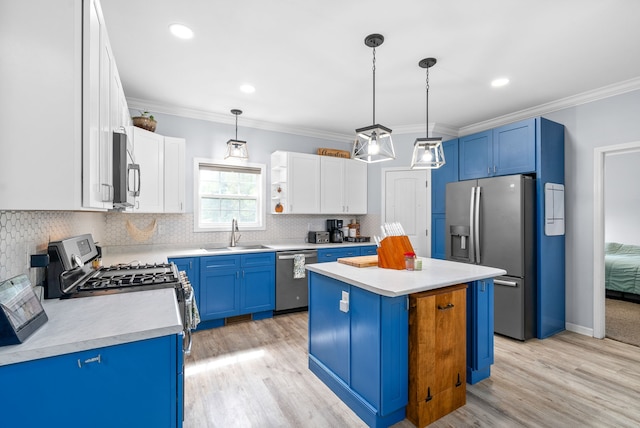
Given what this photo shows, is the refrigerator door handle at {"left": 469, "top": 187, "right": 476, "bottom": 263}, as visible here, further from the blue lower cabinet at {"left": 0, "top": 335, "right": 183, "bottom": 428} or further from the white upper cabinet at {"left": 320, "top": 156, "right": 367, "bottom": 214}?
the blue lower cabinet at {"left": 0, "top": 335, "right": 183, "bottom": 428}

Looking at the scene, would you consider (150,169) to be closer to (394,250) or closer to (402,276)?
(394,250)

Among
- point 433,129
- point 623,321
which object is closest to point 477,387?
point 623,321

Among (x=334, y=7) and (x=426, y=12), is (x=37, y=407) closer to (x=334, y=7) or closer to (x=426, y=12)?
(x=334, y=7)

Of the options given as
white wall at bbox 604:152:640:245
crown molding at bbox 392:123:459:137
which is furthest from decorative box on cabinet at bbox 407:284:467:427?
white wall at bbox 604:152:640:245

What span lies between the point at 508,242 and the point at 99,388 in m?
3.63

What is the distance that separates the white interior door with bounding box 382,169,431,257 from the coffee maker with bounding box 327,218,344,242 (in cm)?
72

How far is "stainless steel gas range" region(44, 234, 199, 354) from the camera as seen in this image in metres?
1.61

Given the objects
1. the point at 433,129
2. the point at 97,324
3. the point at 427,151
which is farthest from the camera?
the point at 433,129

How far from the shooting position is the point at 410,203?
4.68 metres

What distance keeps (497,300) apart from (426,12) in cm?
299

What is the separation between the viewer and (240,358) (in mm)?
2834

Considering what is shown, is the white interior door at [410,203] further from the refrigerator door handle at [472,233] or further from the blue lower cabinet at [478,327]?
the blue lower cabinet at [478,327]

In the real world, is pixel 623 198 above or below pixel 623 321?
above

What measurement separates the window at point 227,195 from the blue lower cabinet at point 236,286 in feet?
2.39
